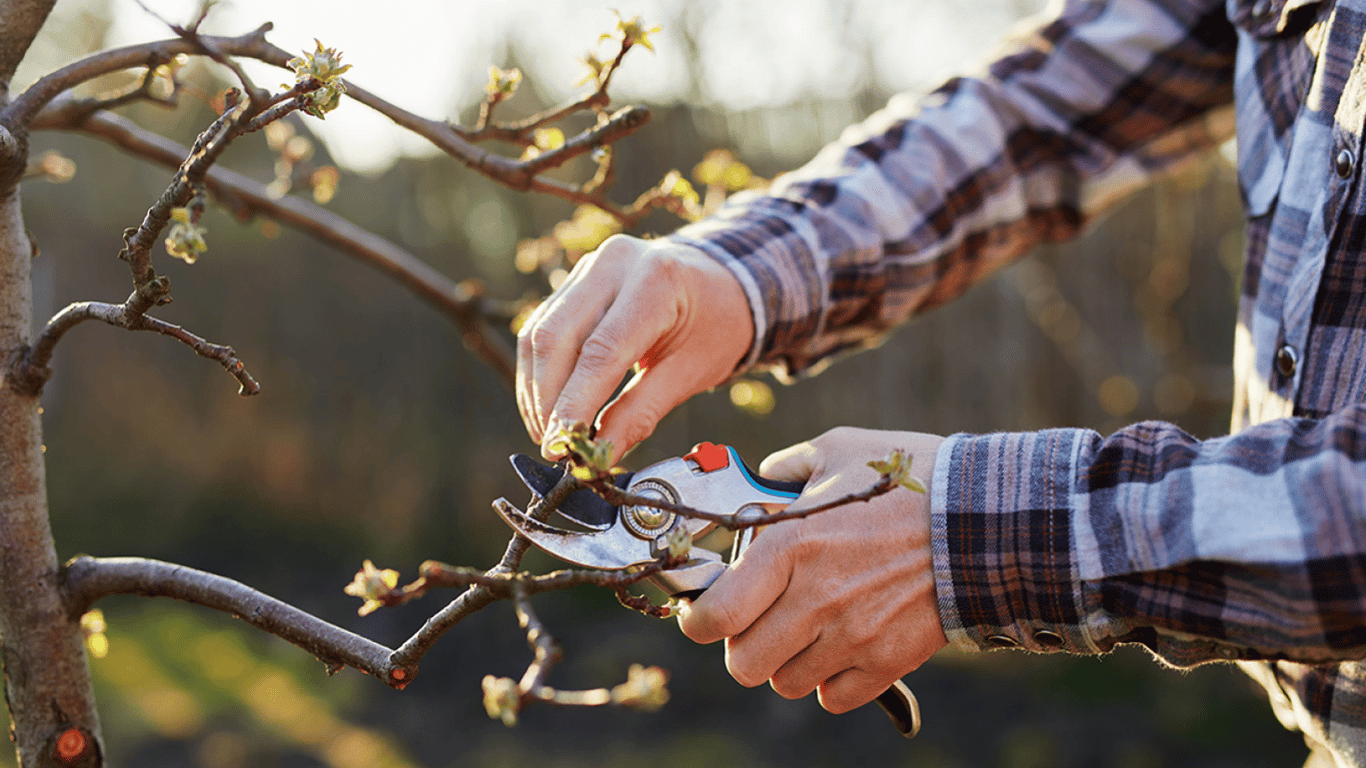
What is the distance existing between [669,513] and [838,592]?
0.27m

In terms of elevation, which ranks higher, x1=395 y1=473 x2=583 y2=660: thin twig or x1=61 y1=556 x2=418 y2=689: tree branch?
x1=395 y1=473 x2=583 y2=660: thin twig

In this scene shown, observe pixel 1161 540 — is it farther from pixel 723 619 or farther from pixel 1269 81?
pixel 1269 81

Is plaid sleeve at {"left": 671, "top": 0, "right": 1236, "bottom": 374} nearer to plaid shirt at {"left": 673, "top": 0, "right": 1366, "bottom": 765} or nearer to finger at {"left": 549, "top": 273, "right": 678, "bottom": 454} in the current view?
plaid shirt at {"left": 673, "top": 0, "right": 1366, "bottom": 765}

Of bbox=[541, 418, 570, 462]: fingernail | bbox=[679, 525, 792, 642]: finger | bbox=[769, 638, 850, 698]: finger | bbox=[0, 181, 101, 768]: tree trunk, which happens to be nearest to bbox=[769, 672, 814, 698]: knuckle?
bbox=[769, 638, 850, 698]: finger

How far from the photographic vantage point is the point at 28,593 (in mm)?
1134

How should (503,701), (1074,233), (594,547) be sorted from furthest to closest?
(1074,233)
(594,547)
(503,701)

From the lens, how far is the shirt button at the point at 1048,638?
3.78 ft

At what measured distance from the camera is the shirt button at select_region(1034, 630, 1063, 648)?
115cm

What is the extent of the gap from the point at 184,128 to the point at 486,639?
5710 mm

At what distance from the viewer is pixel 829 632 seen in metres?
1.21

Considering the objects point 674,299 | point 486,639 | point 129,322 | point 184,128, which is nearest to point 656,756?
point 486,639

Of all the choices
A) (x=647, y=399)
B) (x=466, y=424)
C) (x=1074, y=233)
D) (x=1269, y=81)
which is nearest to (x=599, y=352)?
(x=647, y=399)

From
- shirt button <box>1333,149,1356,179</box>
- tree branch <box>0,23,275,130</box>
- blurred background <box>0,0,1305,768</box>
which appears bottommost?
blurred background <box>0,0,1305,768</box>

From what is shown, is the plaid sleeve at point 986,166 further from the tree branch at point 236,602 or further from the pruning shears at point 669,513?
the tree branch at point 236,602
